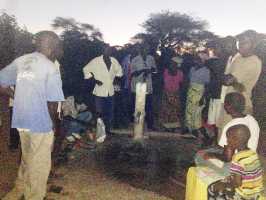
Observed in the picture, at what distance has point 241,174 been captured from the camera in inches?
173

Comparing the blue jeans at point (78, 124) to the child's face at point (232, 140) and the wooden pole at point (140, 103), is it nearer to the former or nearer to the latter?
the wooden pole at point (140, 103)

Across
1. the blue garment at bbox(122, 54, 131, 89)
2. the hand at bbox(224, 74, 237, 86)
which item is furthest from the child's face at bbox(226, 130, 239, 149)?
the blue garment at bbox(122, 54, 131, 89)

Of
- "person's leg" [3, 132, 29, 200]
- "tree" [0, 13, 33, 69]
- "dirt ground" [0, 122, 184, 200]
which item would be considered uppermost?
"tree" [0, 13, 33, 69]

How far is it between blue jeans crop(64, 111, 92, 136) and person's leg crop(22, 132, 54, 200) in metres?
4.49

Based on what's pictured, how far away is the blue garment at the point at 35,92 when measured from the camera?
5094 millimetres

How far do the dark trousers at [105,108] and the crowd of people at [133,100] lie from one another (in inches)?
0.9

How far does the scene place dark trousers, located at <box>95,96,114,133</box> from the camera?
10578mm

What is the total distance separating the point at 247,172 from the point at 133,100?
8.26 meters

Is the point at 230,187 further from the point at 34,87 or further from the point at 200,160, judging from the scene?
the point at 34,87

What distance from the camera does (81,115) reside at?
10172 mm

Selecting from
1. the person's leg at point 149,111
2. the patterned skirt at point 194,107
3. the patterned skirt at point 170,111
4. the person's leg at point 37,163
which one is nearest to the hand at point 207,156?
the person's leg at point 37,163

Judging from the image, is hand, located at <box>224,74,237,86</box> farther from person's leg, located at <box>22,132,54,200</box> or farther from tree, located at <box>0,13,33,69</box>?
tree, located at <box>0,13,33,69</box>

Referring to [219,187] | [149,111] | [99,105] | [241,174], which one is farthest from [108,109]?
[241,174]

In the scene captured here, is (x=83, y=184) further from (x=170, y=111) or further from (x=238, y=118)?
(x=170, y=111)
